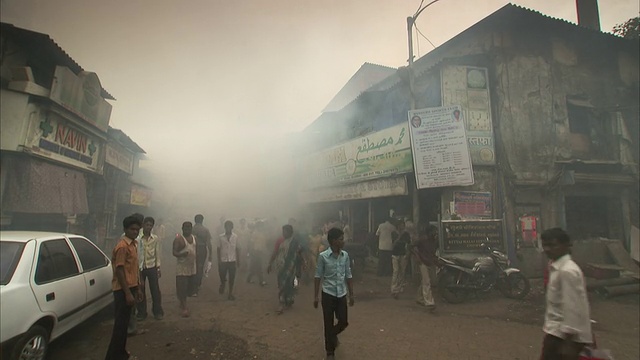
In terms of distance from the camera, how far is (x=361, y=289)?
8641 mm

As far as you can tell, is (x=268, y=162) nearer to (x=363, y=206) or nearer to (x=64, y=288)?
(x=363, y=206)

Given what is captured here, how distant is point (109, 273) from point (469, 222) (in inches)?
323

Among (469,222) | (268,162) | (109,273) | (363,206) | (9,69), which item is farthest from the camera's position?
(268,162)

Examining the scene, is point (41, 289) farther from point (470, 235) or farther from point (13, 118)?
point (470, 235)

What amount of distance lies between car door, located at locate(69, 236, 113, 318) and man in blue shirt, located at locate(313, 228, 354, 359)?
324 cm

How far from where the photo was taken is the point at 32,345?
326 centimetres

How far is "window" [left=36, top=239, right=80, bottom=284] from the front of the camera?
12.1 feet

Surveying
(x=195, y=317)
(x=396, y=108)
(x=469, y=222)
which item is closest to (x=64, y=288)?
(x=195, y=317)

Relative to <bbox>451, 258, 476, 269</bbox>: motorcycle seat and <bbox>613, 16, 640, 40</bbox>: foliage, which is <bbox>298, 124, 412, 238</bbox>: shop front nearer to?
<bbox>451, 258, 476, 269</bbox>: motorcycle seat

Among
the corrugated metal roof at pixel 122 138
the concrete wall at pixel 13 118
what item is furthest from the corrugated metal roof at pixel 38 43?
the corrugated metal roof at pixel 122 138

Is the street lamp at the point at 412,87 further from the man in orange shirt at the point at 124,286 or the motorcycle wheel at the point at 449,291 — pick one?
the man in orange shirt at the point at 124,286

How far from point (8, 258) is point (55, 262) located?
58 centimetres

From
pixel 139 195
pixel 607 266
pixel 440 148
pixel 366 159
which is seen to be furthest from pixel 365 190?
pixel 139 195

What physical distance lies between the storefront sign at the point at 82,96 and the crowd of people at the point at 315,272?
16.2ft
